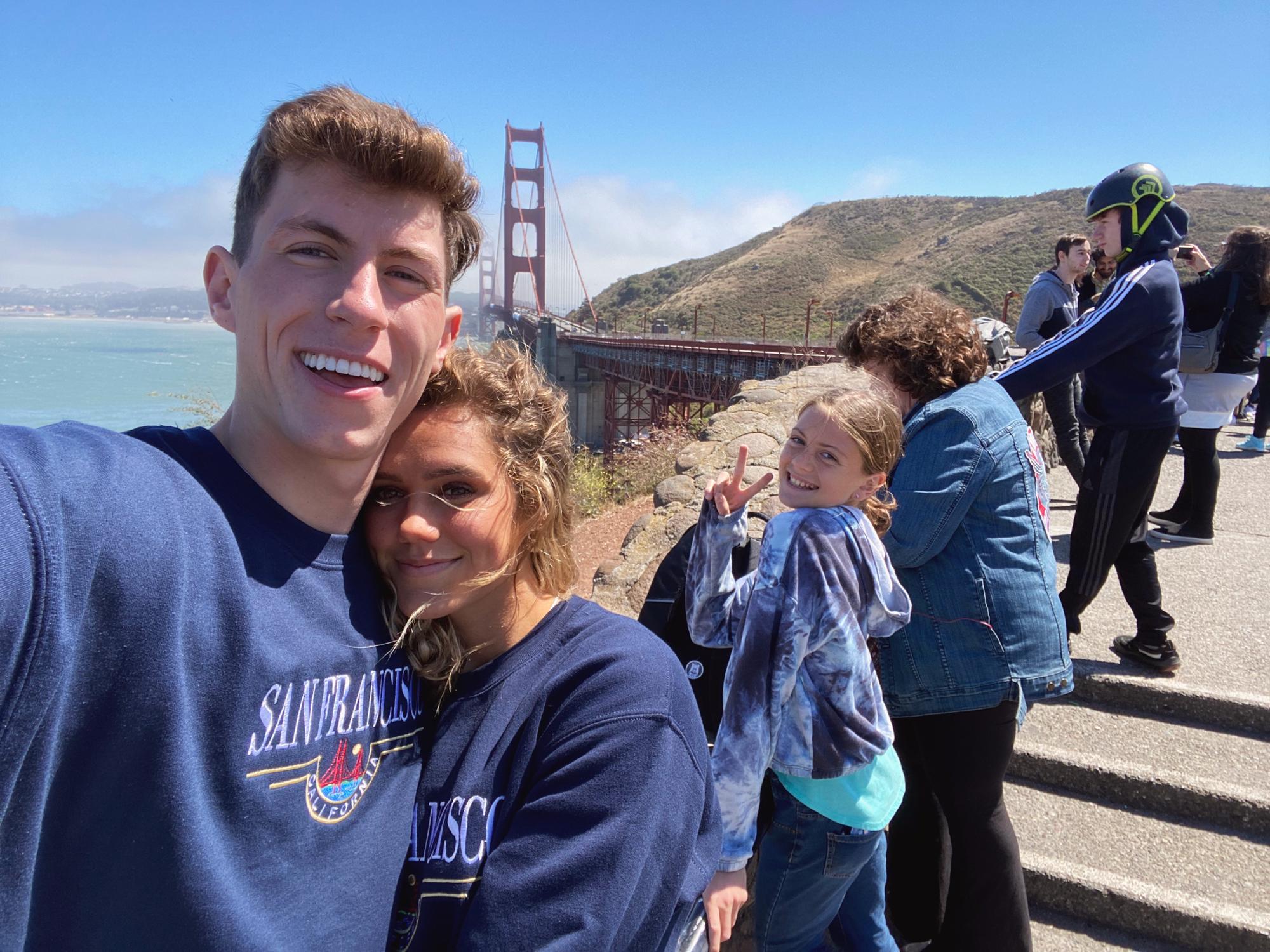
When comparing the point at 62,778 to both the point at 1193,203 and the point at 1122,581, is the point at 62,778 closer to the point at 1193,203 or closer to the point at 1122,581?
the point at 1122,581

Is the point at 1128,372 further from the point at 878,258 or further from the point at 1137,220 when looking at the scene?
the point at 878,258

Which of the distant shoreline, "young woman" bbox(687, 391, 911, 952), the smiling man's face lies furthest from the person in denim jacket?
the distant shoreline

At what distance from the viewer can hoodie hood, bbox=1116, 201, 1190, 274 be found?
2871 mm

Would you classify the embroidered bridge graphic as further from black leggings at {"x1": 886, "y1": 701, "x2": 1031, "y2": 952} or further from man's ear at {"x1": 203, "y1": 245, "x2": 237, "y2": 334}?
black leggings at {"x1": 886, "y1": 701, "x2": 1031, "y2": 952}

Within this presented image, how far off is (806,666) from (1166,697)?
2.32 metres

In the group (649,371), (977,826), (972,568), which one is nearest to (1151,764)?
(977,826)

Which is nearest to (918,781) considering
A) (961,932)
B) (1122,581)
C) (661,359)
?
(961,932)

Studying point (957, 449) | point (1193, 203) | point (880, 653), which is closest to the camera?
point (957, 449)

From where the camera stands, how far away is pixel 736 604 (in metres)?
1.70

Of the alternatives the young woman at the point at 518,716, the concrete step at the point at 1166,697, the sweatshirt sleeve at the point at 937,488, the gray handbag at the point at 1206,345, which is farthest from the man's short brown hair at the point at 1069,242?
the young woman at the point at 518,716

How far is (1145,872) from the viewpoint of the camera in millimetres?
2445

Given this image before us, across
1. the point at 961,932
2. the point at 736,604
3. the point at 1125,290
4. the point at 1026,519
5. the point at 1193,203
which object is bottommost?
the point at 961,932

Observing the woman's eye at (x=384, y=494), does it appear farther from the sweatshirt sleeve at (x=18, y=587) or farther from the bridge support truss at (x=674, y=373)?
the bridge support truss at (x=674, y=373)

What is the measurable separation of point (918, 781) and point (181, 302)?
21.4 meters
